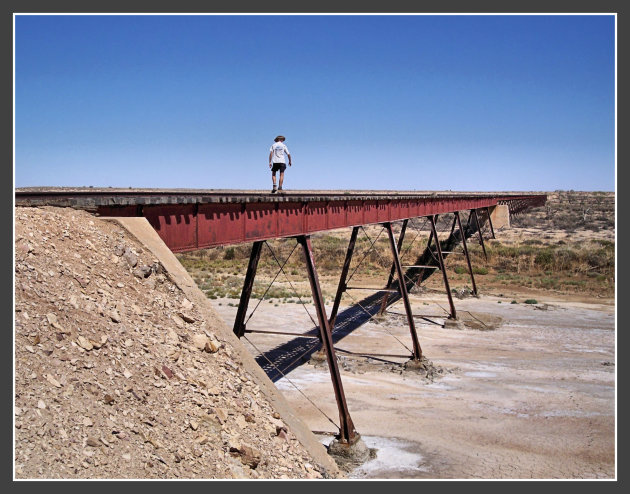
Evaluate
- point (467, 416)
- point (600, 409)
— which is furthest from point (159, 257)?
point (600, 409)

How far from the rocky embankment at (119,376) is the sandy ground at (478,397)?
5241mm

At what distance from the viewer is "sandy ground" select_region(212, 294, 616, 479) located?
1091 cm

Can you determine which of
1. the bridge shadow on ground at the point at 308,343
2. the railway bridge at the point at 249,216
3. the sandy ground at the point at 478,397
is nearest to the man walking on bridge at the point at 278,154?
the railway bridge at the point at 249,216

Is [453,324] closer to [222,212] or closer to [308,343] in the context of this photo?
[308,343]

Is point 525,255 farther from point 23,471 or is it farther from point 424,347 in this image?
point 23,471

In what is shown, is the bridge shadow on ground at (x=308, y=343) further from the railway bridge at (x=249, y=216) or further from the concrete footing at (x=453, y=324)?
the concrete footing at (x=453, y=324)

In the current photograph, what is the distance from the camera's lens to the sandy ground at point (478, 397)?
10906 mm

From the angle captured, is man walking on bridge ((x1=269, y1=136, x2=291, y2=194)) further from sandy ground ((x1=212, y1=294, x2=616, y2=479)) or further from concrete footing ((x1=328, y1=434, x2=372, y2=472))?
concrete footing ((x1=328, y1=434, x2=372, y2=472))

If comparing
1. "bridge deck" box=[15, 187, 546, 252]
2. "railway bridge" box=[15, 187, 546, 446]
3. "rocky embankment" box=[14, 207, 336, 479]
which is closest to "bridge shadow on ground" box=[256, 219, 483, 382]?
"railway bridge" box=[15, 187, 546, 446]

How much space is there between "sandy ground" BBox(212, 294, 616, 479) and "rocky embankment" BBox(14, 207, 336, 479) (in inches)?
206

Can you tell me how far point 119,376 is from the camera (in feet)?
17.1

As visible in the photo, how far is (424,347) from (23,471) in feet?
55.6

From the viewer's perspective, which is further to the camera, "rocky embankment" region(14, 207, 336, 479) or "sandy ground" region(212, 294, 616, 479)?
"sandy ground" region(212, 294, 616, 479)

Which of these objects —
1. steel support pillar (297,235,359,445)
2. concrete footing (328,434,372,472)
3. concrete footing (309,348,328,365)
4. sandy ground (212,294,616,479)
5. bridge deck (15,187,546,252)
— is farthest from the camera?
concrete footing (309,348,328,365)
